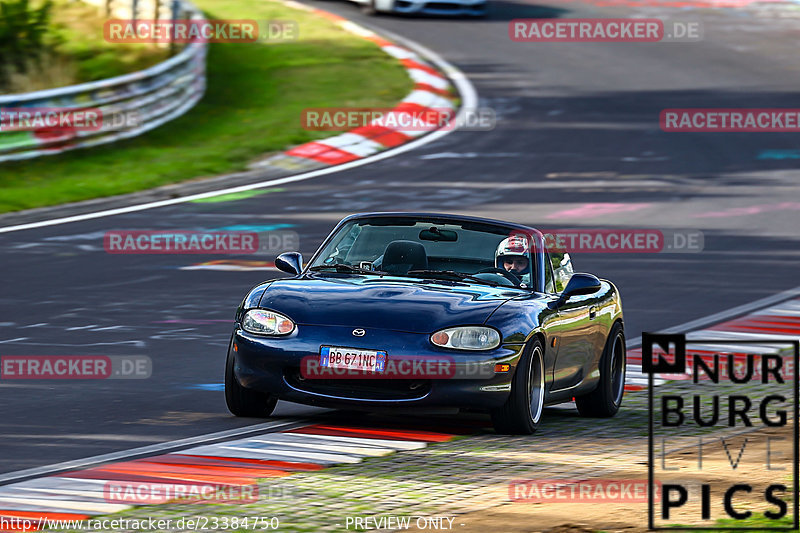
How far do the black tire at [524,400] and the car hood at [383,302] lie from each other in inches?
14.5

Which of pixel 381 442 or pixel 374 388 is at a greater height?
pixel 374 388

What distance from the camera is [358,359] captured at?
8625mm

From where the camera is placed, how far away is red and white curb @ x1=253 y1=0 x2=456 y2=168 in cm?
2398

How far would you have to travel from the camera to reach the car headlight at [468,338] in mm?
8703

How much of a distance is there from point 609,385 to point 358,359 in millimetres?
2376

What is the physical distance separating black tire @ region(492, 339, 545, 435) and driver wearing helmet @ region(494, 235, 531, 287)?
76cm

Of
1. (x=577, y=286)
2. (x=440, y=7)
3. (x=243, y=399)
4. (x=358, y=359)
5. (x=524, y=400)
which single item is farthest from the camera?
(x=440, y=7)

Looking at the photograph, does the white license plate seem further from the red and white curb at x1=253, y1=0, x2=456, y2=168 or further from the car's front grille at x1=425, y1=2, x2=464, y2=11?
the car's front grille at x1=425, y1=2, x2=464, y2=11

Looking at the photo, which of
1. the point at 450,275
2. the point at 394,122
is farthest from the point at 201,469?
the point at 394,122

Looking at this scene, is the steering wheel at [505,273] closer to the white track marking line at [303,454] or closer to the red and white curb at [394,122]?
the white track marking line at [303,454]

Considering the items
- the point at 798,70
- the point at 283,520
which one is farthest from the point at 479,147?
the point at 283,520

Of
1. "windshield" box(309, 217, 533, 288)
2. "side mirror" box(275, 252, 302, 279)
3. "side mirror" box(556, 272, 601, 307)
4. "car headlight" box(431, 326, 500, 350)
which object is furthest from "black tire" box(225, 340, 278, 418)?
"side mirror" box(556, 272, 601, 307)

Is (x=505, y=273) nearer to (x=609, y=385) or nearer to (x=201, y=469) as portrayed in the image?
(x=609, y=385)

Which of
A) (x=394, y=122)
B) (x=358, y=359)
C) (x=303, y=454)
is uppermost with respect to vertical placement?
(x=358, y=359)
